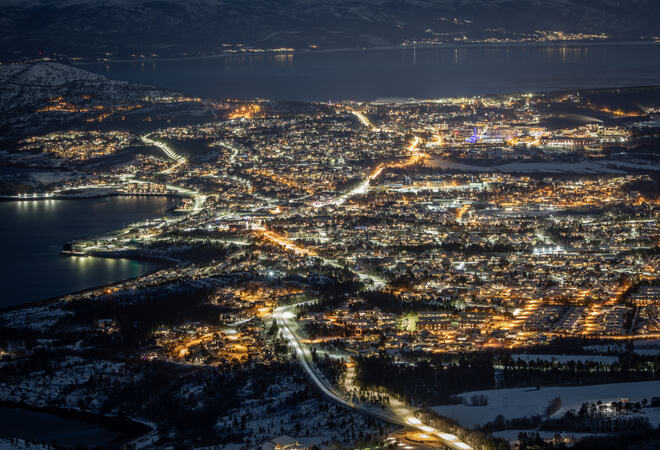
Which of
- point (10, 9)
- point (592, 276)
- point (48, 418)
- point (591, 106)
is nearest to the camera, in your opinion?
point (48, 418)

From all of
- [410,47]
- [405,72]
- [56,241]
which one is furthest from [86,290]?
[410,47]

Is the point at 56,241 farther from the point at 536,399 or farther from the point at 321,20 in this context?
the point at 321,20

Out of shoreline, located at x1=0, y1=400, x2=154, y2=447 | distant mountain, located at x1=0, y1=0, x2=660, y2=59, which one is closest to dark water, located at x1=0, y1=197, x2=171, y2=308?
shoreline, located at x1=0, y1=400, x2=154, y2=447

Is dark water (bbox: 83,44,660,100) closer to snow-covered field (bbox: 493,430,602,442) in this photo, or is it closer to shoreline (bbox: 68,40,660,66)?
shoreline (bbox: 68,40,660,66)

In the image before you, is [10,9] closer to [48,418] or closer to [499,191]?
[499,191]

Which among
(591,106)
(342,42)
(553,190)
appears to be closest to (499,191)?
(553,190)

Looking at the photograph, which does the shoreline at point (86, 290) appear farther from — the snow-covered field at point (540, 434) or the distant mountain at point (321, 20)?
the distant mountain at point (321, 20)

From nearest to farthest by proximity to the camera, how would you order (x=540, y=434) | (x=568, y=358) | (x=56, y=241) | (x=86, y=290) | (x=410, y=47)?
(x=540, y=434), (x=568, y=358), (x=86, y=290), (x=56, y=241), (x=410, y=47)
